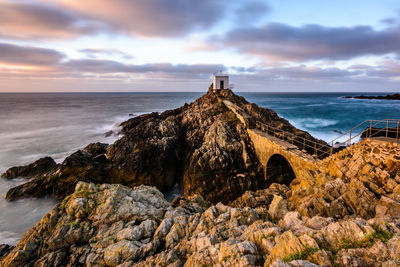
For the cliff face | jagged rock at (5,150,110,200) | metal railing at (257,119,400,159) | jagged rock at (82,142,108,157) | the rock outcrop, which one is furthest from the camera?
jagged rock at (82,142,108,157)

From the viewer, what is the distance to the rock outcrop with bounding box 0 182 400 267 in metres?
5.09

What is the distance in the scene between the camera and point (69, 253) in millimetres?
7727

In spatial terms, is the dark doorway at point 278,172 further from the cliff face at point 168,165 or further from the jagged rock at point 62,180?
the jagged rock at point 62,180

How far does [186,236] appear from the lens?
7504mm

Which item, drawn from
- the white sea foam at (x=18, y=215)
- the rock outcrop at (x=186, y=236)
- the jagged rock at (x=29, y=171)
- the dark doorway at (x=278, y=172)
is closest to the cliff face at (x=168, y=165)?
the jagged rock at (x=29, y=171)

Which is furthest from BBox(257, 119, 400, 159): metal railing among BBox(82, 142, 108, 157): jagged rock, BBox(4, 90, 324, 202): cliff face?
BBox(82, 142, 108, 157): jagged rock

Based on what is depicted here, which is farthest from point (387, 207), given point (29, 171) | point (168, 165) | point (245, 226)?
point (29, 171)

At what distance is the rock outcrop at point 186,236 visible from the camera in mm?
5086

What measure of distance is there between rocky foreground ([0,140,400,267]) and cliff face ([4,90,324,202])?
22.1 ft

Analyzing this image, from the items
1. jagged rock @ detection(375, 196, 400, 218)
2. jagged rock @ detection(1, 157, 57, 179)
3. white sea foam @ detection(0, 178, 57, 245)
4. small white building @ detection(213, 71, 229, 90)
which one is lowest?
white sea foam @ detection(0, 178, 57, 245)

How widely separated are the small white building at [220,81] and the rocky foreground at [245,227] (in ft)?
95.9

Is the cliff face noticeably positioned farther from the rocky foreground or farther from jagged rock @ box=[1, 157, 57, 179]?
the rocky foreground

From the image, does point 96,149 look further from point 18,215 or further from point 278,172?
point 278,172

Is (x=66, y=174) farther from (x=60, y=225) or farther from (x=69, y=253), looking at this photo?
(x=69, y=253)
